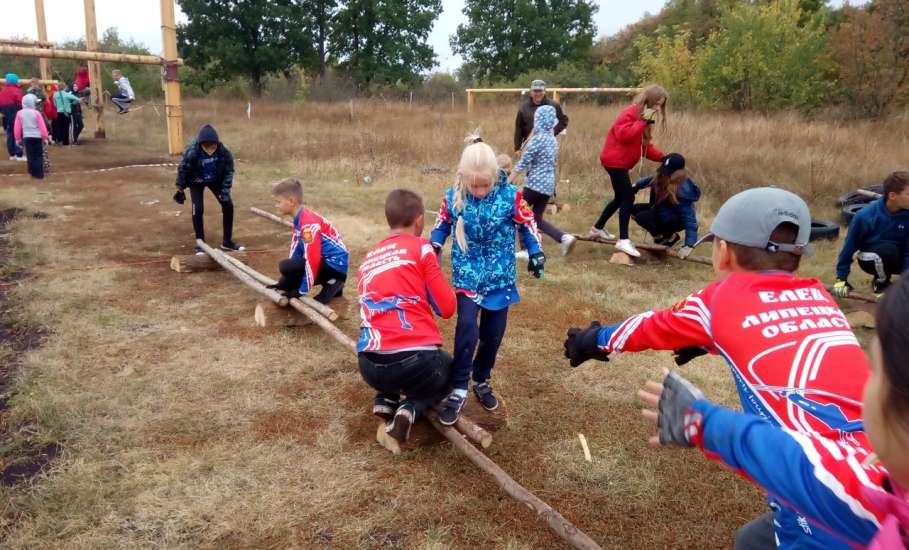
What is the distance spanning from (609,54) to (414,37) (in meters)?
11.6

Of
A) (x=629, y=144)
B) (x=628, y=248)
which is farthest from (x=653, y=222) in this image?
(x=629, y=144)

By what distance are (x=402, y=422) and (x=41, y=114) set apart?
13.1 metres

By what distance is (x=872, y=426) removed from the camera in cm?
117

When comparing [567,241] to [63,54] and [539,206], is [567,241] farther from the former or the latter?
[63,54]

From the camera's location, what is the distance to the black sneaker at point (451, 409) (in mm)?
3641

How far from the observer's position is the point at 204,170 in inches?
295

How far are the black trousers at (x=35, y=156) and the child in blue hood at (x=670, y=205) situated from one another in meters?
11.3

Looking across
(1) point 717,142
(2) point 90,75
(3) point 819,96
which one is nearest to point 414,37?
(2) point 90,75

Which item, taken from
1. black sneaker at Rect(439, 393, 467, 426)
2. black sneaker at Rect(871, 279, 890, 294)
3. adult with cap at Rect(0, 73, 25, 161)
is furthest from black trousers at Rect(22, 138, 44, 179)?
black sneaker at Rect(871, 279, 890, 294)

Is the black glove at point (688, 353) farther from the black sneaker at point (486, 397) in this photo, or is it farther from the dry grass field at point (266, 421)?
the black sneaker at point (486, 397)

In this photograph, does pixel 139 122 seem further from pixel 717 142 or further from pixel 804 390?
pixel 804 390

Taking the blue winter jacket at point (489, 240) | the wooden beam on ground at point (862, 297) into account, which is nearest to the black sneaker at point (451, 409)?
the blue winter jacket at point (489, 240)

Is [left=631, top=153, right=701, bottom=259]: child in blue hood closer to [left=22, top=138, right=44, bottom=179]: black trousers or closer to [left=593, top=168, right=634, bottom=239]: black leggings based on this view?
[left=593, top=168, right=634, bottom=239]: black leggings

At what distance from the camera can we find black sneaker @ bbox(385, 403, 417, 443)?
3.59 meters
